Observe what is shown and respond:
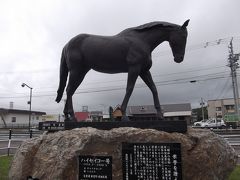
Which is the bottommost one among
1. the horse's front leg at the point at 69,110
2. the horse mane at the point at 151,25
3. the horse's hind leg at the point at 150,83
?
the horse's front leg at the point at 69,110

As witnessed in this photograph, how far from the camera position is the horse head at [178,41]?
18.8 feet

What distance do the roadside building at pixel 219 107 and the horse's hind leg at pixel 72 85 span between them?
215ft

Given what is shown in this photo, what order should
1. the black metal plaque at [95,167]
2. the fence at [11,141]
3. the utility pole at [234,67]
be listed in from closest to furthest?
1. the black metal plaque at [95,167]
2. the fence at [11,141]
3. the utility pole at [234,67]

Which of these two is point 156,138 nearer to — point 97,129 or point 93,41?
point 97,129

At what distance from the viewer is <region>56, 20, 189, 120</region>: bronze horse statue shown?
18.8 ft

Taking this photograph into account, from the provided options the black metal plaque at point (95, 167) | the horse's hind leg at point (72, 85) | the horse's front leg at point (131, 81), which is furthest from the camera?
the horse's hind leg at point (72, 85)

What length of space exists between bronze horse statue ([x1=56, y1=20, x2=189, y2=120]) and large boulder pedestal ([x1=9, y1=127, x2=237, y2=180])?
0.80 meters

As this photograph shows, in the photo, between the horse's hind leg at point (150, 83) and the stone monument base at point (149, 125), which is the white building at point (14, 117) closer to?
the horse's hind leg at point (150, 83)

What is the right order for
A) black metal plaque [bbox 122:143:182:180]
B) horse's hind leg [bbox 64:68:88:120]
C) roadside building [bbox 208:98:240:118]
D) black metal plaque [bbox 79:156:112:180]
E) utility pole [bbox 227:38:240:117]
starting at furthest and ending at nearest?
roadside building [bbox 208:98:240:118], utility pole [bbox 227:38:240:117], horse's hind leg [bbox 64:68:88:120], black metal plaque [bbox 79:156:112:180], black metal plaque [bbox 122:143:182:180]

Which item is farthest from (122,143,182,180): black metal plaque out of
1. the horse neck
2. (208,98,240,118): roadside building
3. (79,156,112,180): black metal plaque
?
(208,98,240,118): roadside building

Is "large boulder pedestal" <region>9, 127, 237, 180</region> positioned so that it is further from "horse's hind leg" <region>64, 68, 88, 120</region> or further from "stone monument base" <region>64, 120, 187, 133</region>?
"horse's hind leg" <region>64, 68, 88, 120</region>

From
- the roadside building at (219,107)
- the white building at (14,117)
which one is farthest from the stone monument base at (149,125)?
the roadside building at (219,107)

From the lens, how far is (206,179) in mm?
4562

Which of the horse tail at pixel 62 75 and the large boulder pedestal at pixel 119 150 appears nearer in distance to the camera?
the large boulder pedestal at pixel 119 150
